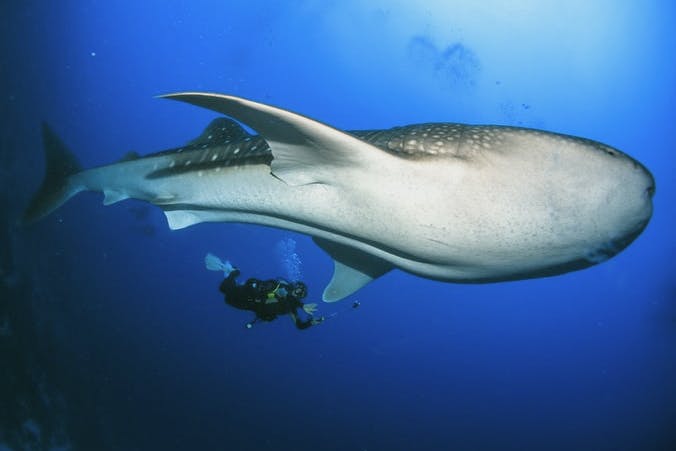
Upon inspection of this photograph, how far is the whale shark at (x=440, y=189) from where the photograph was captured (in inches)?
77.7

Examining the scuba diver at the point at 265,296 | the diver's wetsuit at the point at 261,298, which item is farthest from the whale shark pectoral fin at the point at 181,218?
the diver's wetsuit at the point at 261,298

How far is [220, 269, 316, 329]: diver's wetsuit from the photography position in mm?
5273

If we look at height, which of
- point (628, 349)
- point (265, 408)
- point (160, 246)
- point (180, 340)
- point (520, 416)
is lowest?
point (265, 408)

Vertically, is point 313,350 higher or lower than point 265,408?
higher

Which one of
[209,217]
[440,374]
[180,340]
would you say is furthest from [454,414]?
[209,217]

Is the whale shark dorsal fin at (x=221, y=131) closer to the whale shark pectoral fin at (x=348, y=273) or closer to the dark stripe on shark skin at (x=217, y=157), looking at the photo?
the dark stripe on shark skin at (x=217, y=157)

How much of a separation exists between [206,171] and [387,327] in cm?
4029

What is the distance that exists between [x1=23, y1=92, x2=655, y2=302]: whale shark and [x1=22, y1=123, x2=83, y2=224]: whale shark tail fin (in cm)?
205

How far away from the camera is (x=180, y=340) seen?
37.1 meters

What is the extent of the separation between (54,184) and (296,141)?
385cm

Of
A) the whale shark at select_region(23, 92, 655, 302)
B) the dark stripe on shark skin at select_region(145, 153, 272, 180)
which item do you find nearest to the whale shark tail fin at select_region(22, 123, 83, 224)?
the dark stripe on shark skin at select_region(145, 153, 272, 180)

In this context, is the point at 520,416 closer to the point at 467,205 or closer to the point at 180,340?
the point at 180,340

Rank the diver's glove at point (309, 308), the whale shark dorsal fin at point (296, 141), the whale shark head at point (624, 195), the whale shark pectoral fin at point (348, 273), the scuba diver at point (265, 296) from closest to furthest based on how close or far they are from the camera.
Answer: the whale shark head at point (624, 195)
the whale shark dorsal fin at point (296, 141)
the whale shark pectoral fin at point (348, 273)
the diver's glove at point (309, 308)
the scuba diver at point (265, 296)

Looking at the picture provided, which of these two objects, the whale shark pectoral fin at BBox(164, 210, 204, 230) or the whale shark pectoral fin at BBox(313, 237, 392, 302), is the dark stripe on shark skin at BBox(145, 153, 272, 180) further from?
the whale shark pectoral fin at BBox(313, 237, 392, 302)
